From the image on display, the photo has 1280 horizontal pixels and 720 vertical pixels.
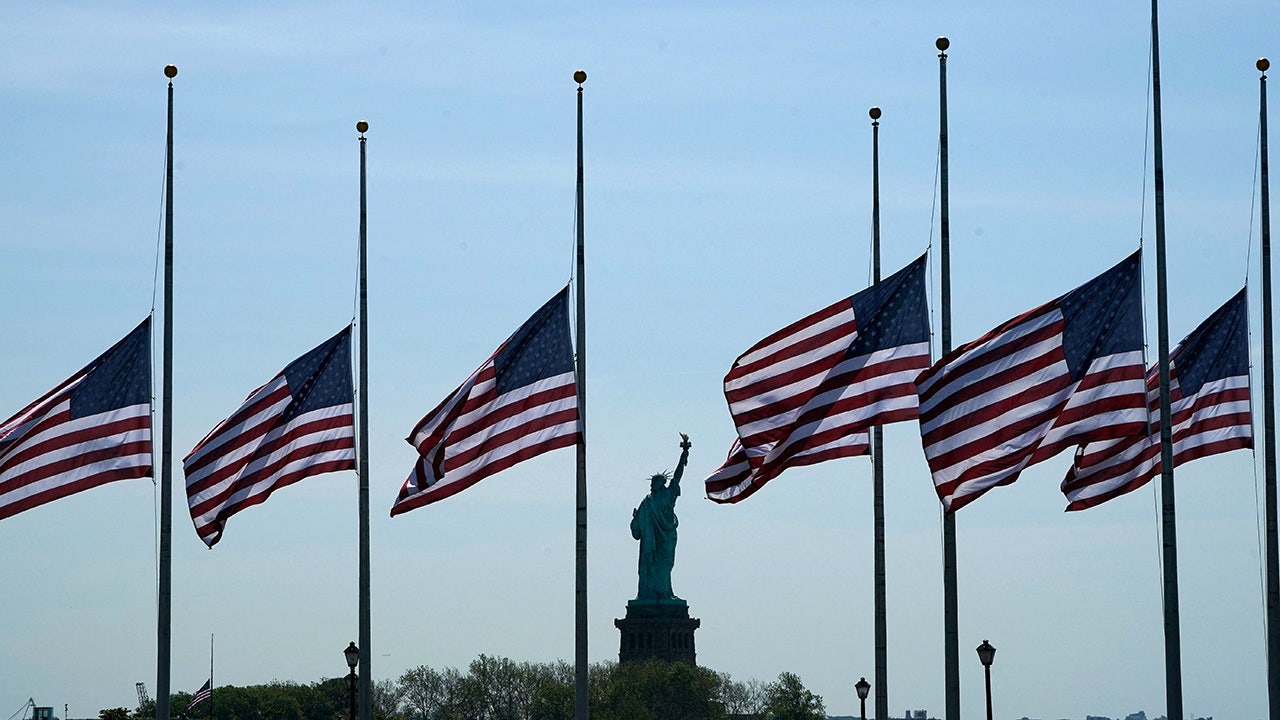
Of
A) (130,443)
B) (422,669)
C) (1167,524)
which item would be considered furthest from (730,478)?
(422,669)

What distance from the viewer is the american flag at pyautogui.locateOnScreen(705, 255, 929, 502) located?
122ft

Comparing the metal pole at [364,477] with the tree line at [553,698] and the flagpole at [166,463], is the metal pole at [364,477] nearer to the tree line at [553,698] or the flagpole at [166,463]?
the flagpole at [166,463]

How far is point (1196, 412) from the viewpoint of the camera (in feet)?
122

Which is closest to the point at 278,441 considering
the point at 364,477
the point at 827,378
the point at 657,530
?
the point at 364,477

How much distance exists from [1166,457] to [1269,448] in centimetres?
377

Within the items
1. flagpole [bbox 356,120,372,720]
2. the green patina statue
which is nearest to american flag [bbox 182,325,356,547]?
flagpole [bbox 356,120,372,720]

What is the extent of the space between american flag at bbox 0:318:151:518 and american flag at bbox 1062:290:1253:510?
16.4 m

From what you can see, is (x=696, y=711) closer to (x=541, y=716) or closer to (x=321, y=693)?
(x=541, y=716)

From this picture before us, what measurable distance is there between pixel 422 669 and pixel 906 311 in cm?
12244

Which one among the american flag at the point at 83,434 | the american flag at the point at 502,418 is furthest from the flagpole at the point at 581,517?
the american flag at the point at 83,434

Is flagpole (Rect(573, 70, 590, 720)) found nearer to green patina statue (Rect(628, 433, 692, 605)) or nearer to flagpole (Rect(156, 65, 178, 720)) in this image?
flagpole (Rect(156, 65, 178, 720))

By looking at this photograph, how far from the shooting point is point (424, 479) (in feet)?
120

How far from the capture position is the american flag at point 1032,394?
34.0 m

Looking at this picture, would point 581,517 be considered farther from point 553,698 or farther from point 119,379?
point 553,698
